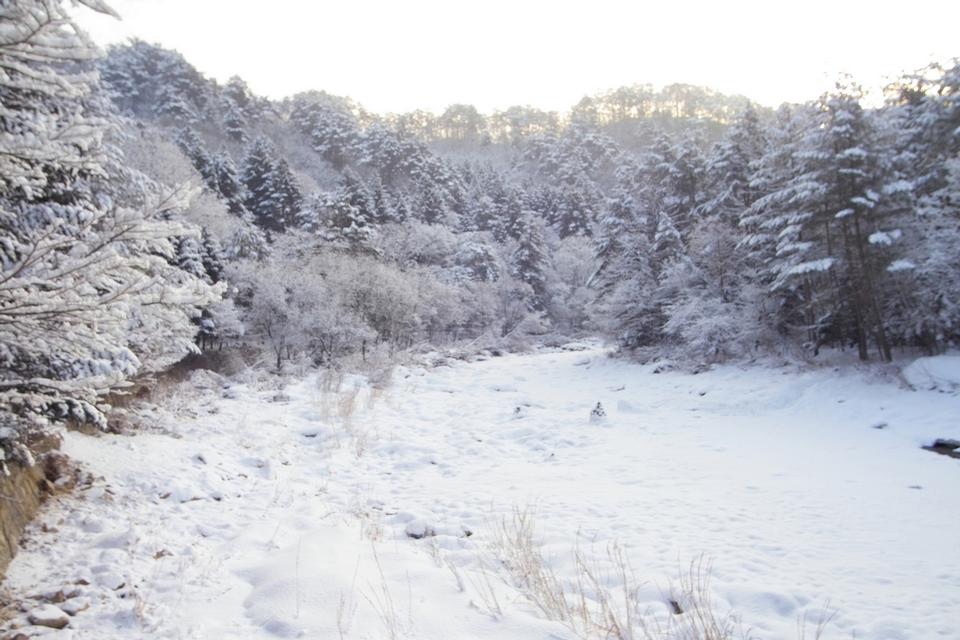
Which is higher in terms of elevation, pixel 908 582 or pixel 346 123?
pixel 346 123

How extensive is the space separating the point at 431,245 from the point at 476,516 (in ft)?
136


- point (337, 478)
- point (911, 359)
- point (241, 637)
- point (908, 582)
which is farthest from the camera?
point (911, 359)

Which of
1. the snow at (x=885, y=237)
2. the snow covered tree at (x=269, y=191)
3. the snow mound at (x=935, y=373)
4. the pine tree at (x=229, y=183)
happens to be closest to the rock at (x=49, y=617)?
the snow mound at (x=935, y=373)

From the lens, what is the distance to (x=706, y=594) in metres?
4.50

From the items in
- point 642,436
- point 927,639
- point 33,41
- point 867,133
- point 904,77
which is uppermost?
point 904,77

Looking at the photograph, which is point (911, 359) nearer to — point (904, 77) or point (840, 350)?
point (840, 350)

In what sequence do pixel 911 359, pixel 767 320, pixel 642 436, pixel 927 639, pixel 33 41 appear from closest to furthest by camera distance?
1. pixel 33 41
2. pixel 927 639
3. pixel 642 436
4. pixel 911 359
5. pixel 767 320

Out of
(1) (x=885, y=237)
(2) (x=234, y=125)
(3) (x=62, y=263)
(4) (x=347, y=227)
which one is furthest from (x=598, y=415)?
(2) (x=234, y=125)

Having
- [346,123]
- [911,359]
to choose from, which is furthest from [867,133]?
[346,123]

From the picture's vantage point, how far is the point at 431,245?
4706 centimetres

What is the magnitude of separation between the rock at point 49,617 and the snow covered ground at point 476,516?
0.10m

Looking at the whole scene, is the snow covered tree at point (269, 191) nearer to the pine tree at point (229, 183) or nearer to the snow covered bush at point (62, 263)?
the pine tree at point (229, 183)

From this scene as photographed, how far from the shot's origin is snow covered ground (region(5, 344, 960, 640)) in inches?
161

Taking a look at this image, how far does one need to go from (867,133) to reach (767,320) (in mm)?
7588
